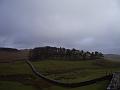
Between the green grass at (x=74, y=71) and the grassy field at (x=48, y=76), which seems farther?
the green grass at (x=74, y=71)

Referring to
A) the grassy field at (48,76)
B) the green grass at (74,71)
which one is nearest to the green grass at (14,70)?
the grassy field at (48,76)

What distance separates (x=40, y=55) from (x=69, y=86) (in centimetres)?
10684

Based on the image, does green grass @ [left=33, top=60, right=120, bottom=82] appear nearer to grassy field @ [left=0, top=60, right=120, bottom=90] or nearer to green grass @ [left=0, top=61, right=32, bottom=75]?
grassy field @ [left=0, top=60, right=120, bottom=90]

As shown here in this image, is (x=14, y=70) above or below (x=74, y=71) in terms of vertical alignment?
below

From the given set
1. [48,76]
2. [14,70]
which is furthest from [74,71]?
[14,70]

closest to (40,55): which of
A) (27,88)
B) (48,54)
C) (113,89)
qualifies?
(48,54)

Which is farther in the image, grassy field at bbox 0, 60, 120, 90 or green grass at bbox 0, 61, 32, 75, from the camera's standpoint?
green grass at bbox 0, 61, 32, 75

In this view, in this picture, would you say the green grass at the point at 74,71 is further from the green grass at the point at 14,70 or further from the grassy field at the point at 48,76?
the green grass at the point at 14,70

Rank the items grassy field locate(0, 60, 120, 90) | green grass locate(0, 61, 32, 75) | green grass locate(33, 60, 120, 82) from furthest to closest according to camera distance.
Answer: green grass locate(0, 61, 32, 75), green grass locate(33, 60, 120, 82), grassy field locate(0, 60, 120, 90)

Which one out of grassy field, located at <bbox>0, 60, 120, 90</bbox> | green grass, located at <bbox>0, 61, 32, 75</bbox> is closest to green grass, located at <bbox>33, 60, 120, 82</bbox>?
grassy field, located at <bbox>0, 60, 120, 90</bbox>

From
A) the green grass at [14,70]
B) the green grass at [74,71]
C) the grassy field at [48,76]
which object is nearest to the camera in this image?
the grassy field at [48,76]

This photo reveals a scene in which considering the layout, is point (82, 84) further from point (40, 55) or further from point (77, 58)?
point (40, 55)

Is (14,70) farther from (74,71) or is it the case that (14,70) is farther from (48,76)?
(48,76)

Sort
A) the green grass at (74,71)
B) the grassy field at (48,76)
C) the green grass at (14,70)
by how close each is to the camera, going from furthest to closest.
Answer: the green grass at (14,70) < the green grass at (74,71) < the grassy field at (48,76)
